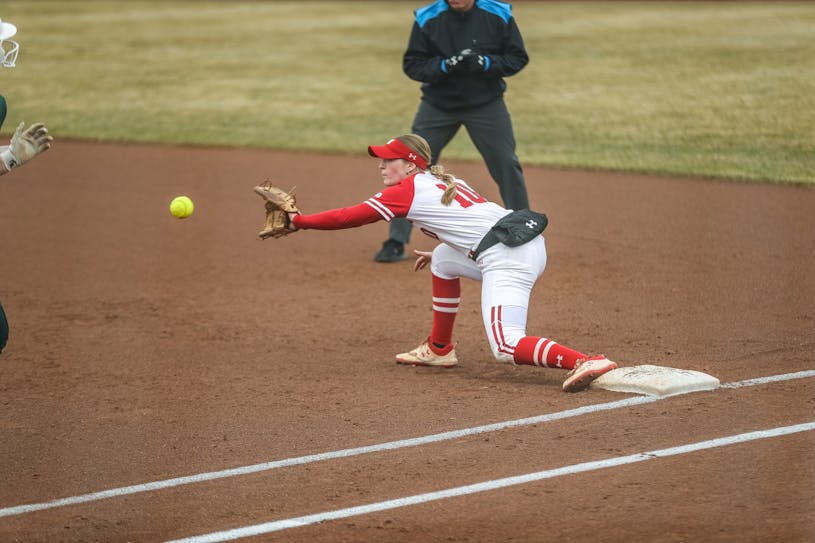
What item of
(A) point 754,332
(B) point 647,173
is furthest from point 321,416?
(B) point 647,173

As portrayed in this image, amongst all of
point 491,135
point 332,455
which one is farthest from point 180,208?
point 491,135

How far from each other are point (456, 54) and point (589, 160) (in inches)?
191

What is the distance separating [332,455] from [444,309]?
1.63m

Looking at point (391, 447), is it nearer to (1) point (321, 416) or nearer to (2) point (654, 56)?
(1) point (321, 416)

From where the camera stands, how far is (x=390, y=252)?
938 cm

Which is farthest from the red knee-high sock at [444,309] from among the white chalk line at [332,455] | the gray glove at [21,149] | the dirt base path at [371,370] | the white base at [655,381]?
the gray glove at [21,149]

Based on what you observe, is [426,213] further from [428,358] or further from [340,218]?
[428,358]

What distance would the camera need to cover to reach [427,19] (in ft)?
29.2

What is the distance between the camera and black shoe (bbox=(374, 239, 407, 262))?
9.37 meters

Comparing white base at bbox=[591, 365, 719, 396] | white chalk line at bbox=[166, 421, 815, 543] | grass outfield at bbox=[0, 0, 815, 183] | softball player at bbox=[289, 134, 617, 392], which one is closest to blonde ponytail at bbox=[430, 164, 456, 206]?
softball player at bbox=[289, 134, 617, 392]

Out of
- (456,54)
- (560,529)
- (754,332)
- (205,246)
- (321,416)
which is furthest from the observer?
(205,246)

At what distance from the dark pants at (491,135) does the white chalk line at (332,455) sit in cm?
316

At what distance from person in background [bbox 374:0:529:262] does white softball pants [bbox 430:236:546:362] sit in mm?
2511

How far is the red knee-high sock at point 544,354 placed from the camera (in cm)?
607
